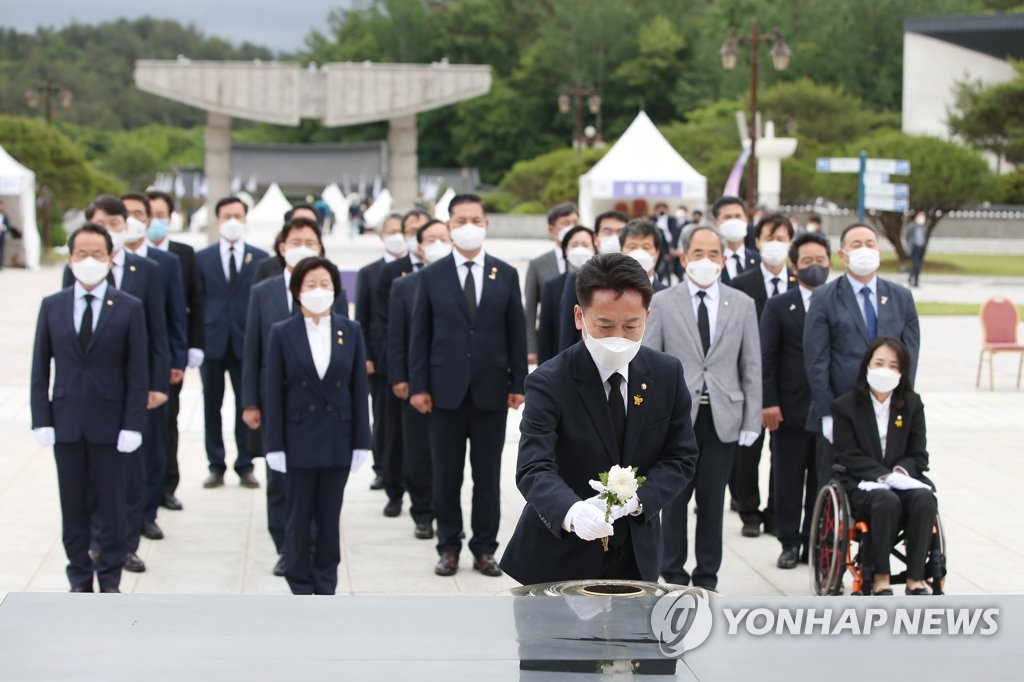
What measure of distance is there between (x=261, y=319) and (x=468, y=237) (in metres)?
1.26

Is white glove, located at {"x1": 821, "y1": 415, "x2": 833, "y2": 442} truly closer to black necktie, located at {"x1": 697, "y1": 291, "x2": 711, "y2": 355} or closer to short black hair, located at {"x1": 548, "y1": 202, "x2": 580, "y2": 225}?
black necktie, located at {"x1": 697, "y1": 291, "x2": 711, "y2": 355}

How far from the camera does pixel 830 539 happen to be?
22.9 ft

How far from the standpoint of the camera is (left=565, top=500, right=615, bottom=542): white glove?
12.4 ft

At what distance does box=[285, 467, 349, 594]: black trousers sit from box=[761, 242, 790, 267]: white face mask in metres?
3.63

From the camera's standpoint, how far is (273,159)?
75.1m

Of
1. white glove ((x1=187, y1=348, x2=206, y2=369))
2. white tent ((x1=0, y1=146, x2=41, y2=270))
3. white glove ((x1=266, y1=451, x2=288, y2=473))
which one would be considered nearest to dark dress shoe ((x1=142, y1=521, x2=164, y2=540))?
white glove ((x1=187, y1=348, x2=206, y2=369))

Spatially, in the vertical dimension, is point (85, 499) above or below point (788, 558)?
above

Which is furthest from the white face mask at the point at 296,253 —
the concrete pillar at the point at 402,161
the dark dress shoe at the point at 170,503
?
the concrete pillar at the point at 402,161

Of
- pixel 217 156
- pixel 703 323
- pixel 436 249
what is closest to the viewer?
pixel 703 323

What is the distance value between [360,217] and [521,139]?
2119 cm

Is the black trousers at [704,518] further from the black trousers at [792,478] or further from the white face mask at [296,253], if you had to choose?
the white face mask at [296,253]

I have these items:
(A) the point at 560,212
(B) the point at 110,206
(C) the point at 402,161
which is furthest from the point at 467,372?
(C) the point at 402,161

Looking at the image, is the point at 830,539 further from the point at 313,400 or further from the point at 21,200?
the point at 21,200

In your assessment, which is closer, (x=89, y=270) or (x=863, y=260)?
(x=89, y=270)
